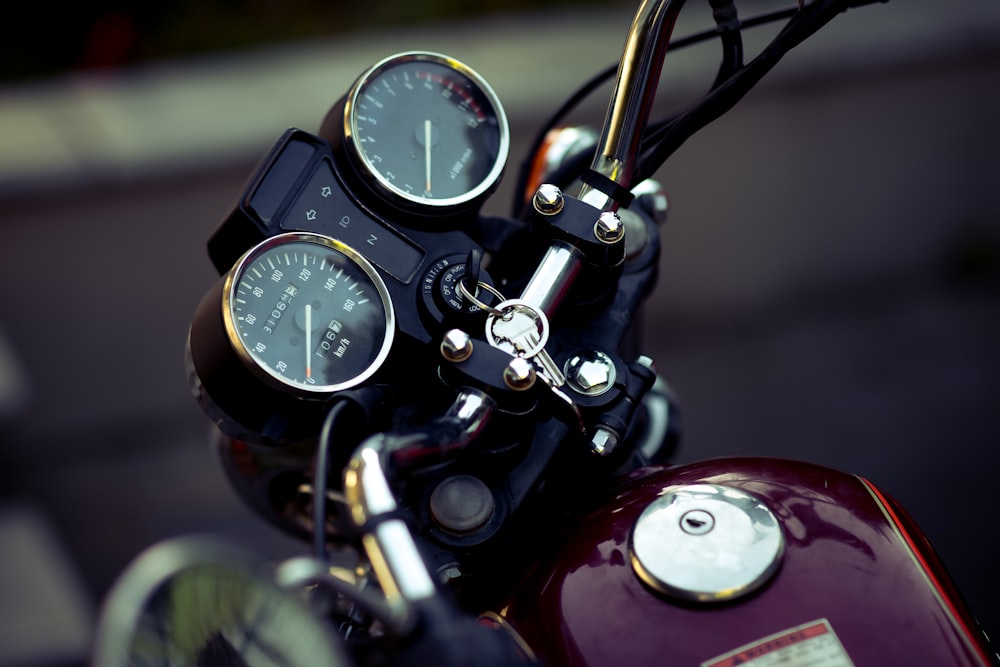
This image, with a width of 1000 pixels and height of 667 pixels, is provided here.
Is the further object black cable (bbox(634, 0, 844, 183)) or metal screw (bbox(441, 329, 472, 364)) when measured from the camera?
black cable (bbox(634, 0, 844, 183))

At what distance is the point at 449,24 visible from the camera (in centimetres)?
394

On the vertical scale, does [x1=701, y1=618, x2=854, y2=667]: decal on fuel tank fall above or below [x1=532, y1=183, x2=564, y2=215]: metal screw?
below

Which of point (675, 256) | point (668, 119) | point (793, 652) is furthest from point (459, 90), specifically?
point (675, 256)

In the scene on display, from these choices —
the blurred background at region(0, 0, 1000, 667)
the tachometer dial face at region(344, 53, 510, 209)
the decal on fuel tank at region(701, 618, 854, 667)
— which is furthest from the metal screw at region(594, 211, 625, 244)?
the blurred background at region(0, 0, 1000, 667)

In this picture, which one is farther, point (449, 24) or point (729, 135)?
point (449, 24)

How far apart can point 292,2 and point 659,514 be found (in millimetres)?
3834

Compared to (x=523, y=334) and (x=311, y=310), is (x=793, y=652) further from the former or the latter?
(x=311, y=310)

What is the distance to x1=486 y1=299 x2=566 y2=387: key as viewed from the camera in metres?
0.89

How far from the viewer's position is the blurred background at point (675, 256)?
3.02 m

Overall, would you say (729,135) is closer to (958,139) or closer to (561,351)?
(958,139)

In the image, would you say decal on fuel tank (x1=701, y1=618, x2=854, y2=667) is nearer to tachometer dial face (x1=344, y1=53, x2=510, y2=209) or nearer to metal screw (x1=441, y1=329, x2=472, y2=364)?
metal screw (x1=441, y1=329, x2=472, y2=364)

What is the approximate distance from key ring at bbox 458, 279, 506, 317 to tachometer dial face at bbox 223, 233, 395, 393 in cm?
7

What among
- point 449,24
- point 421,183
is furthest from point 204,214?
point 421,183

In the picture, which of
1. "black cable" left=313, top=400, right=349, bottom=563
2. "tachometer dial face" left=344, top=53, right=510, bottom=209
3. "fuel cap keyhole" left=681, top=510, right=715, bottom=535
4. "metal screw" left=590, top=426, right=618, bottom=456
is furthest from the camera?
"tachometer dial face" left=344, top=53, right=510, bottom=209
